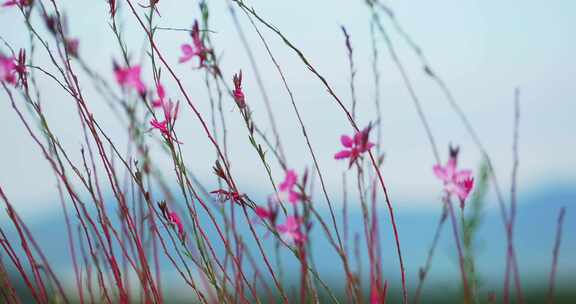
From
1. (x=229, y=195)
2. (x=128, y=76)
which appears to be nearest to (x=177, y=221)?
(x=229, y=195)

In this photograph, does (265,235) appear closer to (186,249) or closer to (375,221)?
(375,221)

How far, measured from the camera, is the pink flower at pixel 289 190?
124 centimetres

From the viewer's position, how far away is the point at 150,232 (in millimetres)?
Result: 1899

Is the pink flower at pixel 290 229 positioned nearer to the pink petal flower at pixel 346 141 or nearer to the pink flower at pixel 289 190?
the pink flower at pixel 289 190

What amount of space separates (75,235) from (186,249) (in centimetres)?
46

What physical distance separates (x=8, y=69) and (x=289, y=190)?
109 centimetres

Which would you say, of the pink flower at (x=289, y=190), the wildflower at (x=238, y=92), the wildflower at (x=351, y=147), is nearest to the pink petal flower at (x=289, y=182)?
the pink flower at (x=289, y=190)

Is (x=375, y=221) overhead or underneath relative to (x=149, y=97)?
underneath

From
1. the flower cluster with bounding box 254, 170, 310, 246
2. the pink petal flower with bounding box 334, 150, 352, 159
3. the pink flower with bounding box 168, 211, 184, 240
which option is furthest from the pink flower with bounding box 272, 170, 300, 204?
the pink flower with bounding box 168, 211, 184, 240

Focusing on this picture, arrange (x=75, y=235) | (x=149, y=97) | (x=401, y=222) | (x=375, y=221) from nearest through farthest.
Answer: (x=375, y=221) → (x=149, y=97) → (x=75, y=235) → (x=401, y=222)

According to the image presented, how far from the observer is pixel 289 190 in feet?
4.13

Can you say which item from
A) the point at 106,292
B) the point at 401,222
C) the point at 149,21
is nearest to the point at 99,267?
the point at 106,292

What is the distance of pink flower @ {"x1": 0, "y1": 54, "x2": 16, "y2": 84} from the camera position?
6.51 ft

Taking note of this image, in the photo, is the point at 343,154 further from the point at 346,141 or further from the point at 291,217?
the point at 291,217
